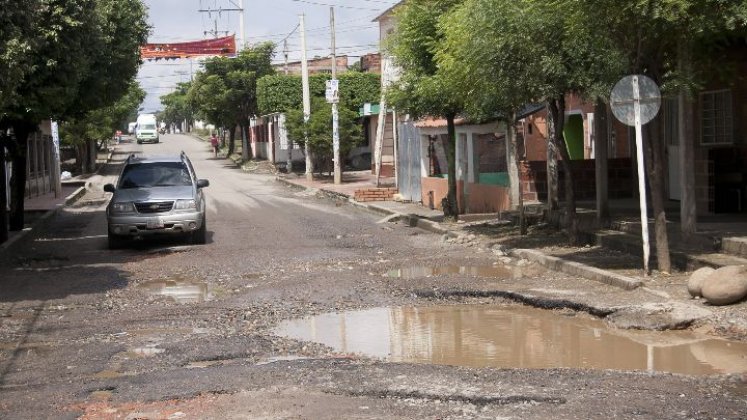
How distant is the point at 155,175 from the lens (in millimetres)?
20281

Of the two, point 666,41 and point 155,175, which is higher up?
point 666,41

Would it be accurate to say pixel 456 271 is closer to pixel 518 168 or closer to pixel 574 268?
pixel 574 268

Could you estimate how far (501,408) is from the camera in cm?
673

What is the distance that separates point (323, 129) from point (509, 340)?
34870 mm

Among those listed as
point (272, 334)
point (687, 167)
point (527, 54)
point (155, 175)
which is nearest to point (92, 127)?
point (155, 175)

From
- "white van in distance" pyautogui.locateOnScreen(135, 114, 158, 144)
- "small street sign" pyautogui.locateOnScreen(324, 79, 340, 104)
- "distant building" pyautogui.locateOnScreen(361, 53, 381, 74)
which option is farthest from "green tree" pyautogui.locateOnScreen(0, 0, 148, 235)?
"white van in distance" pyautogui.locateOnScreen(135, 114, 158, 144)

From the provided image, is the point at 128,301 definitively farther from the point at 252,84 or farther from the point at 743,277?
the point at 252,84

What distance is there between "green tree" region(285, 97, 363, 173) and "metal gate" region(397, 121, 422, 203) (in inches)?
438

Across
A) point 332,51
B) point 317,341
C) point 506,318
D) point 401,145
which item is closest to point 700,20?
point 506,318

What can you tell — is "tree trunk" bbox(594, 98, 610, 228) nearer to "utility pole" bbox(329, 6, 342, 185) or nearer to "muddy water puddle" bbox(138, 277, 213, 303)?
"muddy water puddle" bbox(138, 277, 213, 303)

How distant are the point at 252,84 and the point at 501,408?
5524cm

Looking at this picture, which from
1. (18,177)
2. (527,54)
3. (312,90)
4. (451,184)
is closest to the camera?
(527,54)

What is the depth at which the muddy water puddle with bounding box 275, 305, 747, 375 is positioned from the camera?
8.59 metres

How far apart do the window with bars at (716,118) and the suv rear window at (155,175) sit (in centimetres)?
1042
